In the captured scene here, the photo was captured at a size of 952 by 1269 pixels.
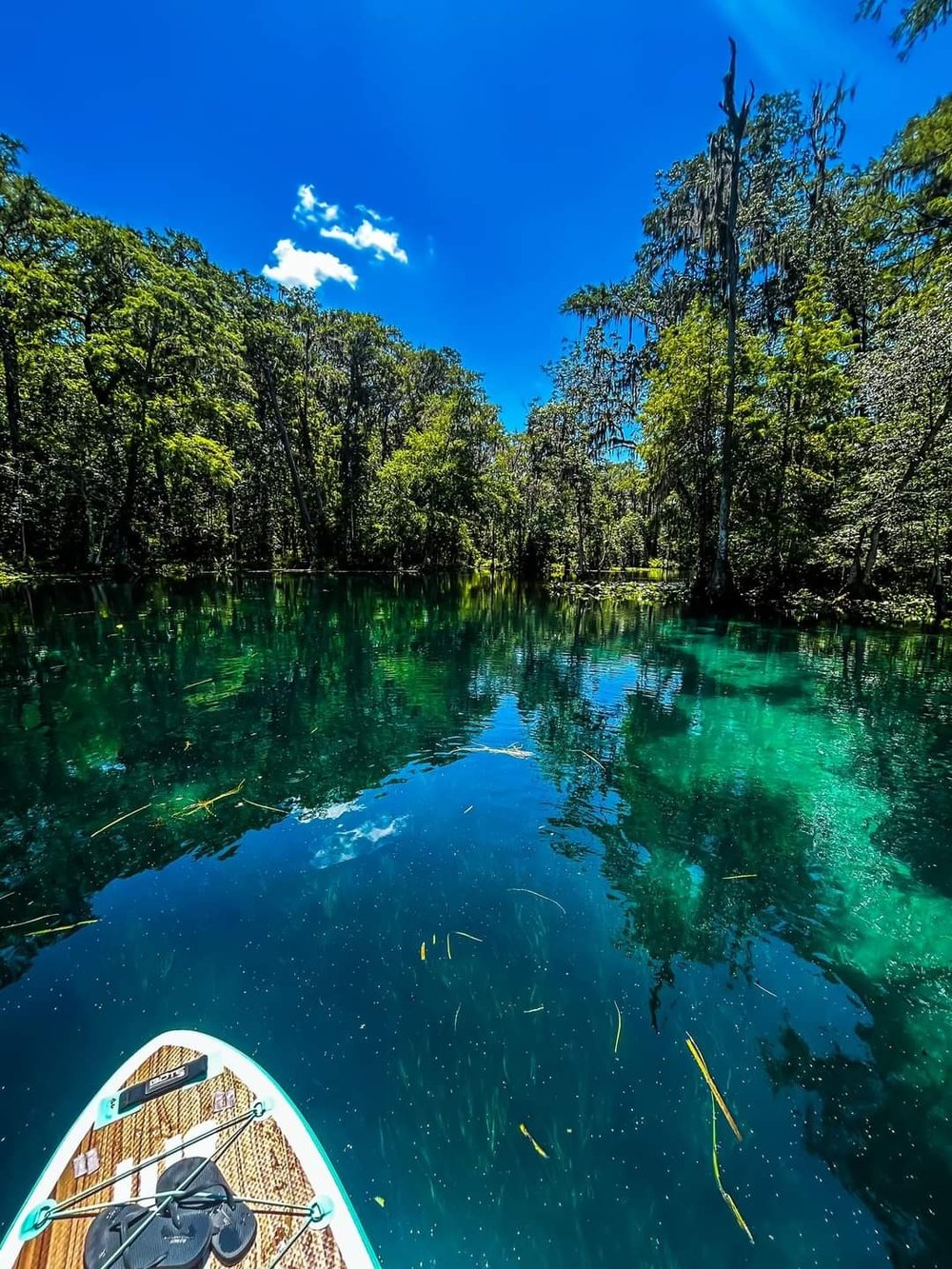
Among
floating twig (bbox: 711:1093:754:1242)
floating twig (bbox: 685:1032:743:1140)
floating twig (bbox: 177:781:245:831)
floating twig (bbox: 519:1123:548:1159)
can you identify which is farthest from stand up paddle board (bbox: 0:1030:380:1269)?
floating twig (bbox: 177:781:245:831)

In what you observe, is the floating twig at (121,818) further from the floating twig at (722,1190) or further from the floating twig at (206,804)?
the floating twig at (722,1190)

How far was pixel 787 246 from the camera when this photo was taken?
2227 centimetres

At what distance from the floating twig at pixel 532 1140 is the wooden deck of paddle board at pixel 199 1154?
1.10 m

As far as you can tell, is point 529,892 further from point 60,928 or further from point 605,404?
point 605,404

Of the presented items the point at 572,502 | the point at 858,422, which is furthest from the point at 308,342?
the point at 858,422

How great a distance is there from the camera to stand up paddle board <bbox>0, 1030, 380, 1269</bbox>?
1.96m

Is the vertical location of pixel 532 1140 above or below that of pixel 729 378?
below

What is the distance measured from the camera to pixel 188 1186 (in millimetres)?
2180

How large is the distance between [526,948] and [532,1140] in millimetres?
1349

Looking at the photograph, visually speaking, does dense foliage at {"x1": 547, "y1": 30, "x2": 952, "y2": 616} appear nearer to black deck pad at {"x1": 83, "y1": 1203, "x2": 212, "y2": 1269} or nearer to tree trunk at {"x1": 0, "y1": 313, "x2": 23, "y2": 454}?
black deck pad at {"x1": 83, "y1": 1203, "x2": 212, "y2": 1269}

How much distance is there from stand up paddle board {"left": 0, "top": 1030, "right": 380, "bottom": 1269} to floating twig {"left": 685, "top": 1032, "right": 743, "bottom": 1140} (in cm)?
198

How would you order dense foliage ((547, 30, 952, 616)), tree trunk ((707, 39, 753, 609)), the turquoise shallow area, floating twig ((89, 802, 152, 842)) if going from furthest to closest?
tree trunk ((707, 39, 753, 609)) → dense foliage ((547, 30, 952, 616)) → floating twig ((89, 802, 152, 842)) → the turquoise shallow area

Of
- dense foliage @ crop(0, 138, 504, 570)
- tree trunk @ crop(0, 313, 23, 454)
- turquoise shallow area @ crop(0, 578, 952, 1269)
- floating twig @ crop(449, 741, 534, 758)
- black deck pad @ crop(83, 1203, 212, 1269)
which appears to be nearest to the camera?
black deck pad @ crop(83, 1203, 212, 1269)

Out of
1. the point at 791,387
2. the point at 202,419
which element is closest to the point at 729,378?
the point at 791,387
